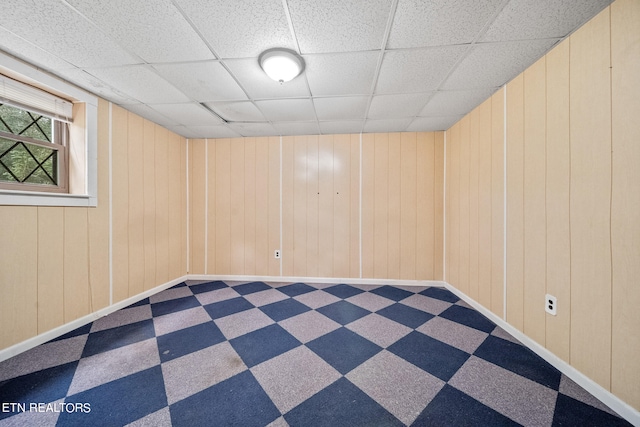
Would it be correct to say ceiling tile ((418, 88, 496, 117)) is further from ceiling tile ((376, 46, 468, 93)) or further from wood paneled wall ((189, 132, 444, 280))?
wood paneled wall ((189, 132, 444, 280))

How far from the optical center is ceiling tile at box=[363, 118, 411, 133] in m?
3.00

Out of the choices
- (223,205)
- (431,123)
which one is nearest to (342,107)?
(431,123)

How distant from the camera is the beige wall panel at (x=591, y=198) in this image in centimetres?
133

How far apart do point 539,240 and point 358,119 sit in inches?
91.8

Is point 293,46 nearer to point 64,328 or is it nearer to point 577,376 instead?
point 577,376

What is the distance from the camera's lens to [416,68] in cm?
188

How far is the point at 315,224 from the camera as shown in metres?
3.58

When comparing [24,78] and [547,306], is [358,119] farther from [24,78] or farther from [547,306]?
[24,78]

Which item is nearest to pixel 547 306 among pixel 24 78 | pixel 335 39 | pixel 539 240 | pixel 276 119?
pixel 539 240

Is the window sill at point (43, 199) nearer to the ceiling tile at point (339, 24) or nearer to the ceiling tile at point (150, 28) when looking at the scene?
the ceiling tile at point (150, 28)

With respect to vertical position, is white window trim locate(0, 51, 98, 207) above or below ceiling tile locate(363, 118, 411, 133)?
below

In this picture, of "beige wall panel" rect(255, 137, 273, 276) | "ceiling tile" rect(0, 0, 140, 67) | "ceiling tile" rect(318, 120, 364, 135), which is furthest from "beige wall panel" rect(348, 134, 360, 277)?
"ceiling tile" rect(0, 0, 140, 67)

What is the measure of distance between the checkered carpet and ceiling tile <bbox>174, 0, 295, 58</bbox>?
2442 millimetres

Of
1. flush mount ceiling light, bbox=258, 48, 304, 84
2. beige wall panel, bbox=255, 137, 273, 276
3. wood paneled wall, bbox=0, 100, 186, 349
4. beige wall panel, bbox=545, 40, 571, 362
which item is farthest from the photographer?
beige wall panel, bbox=255, 137, 273, 276
